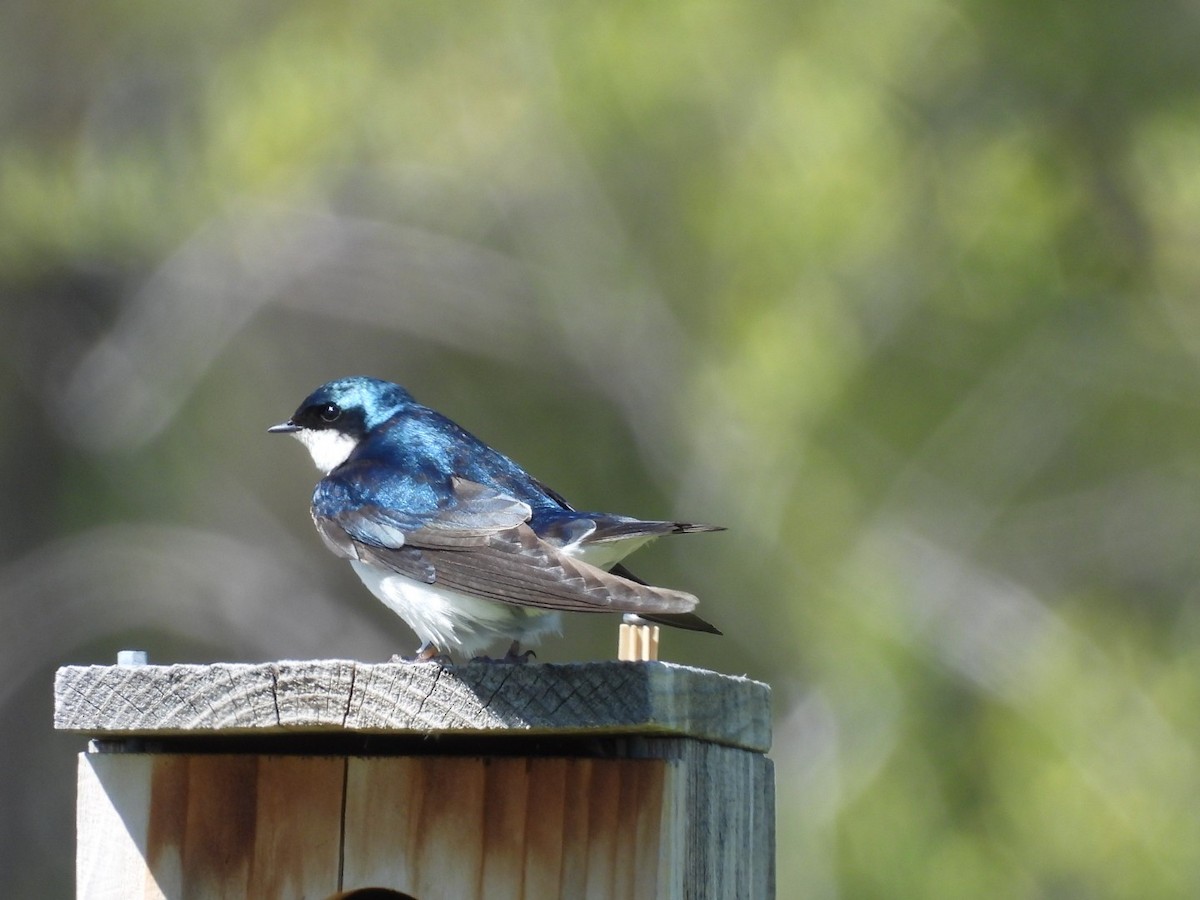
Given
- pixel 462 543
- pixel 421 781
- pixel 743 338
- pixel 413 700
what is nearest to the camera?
pixel 413 700

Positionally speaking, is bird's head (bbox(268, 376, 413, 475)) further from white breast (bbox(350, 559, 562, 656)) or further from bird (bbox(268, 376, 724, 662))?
white breast (bbox(350, 559, 562, 656))

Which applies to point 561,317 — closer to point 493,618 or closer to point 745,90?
point 745,90

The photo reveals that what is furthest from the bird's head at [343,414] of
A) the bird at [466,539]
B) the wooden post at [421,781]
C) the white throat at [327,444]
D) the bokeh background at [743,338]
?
the bokeh background at [743,338]

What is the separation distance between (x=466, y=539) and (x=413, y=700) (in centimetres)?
52

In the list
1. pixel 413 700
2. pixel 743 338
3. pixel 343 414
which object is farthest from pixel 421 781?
pixel 743 338

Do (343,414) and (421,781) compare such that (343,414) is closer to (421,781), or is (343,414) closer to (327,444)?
(327,444)

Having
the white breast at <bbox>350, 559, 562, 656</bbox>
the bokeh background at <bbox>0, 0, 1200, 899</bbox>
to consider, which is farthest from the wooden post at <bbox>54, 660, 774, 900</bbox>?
the bokeh background at <bbox>0, 0, 1200, 899</bbox>

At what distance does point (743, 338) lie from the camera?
5754 mm

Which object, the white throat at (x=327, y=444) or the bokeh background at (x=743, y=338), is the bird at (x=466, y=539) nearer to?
the white throat at (x=327, y=444)

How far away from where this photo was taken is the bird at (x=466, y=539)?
6.83ft

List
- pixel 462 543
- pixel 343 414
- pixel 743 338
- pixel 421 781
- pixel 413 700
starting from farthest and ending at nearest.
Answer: pixel 743 338 → pixel 343 414 → pixel 462 543 → pixel 421 781 → pixel 413 700

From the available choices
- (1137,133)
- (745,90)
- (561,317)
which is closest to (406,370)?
(561,317)

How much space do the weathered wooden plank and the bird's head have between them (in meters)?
1.02

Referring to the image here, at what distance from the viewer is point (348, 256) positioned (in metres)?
6.96
